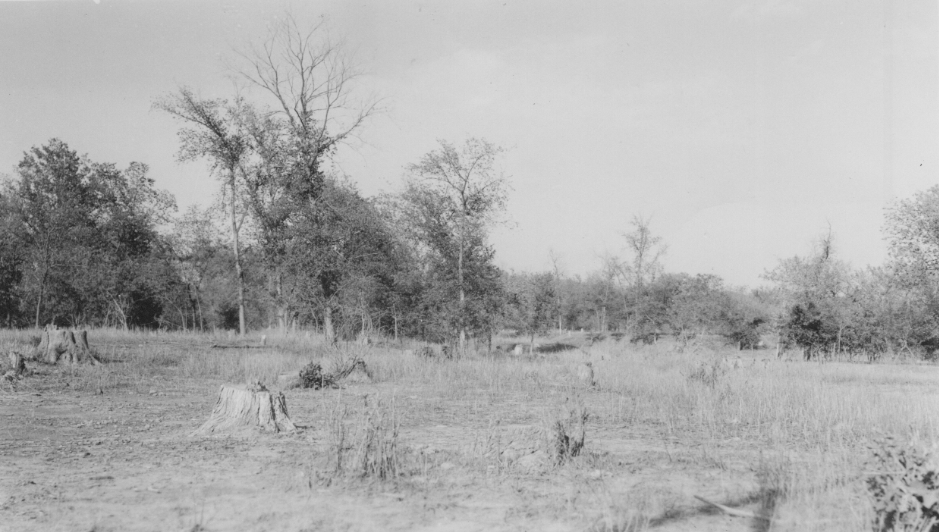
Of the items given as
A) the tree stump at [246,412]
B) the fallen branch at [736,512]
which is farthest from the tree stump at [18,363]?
the fallen branch at [736,512]

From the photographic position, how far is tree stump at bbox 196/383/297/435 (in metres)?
7.65

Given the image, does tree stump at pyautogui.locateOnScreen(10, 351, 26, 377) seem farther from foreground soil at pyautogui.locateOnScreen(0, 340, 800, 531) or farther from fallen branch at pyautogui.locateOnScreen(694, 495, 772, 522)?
fallen branch at pyautogui.locateOnScreen(694, 495, 772, 522)

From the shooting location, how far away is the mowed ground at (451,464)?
14.7 feet

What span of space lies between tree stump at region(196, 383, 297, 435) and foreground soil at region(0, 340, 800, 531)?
27cm

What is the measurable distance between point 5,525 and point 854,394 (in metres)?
12.2

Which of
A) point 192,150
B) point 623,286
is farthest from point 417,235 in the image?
point 623,286

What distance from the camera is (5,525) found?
13.7ft

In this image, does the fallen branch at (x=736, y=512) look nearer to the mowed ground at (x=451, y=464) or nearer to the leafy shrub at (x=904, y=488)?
the mowed ground at (x=451, y=464)

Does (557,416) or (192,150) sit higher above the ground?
(192,150)

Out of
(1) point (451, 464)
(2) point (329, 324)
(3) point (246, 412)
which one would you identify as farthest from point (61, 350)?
(1) point (451, 464)

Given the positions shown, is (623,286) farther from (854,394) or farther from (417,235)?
(854,394)

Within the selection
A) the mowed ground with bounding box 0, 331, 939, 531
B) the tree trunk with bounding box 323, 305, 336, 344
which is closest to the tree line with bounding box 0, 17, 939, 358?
the tree trunk with bounding box 323, 305, 336, 344

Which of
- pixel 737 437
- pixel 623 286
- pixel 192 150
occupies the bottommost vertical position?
pixel 737 437

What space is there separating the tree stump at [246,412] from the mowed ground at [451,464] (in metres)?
0.25
